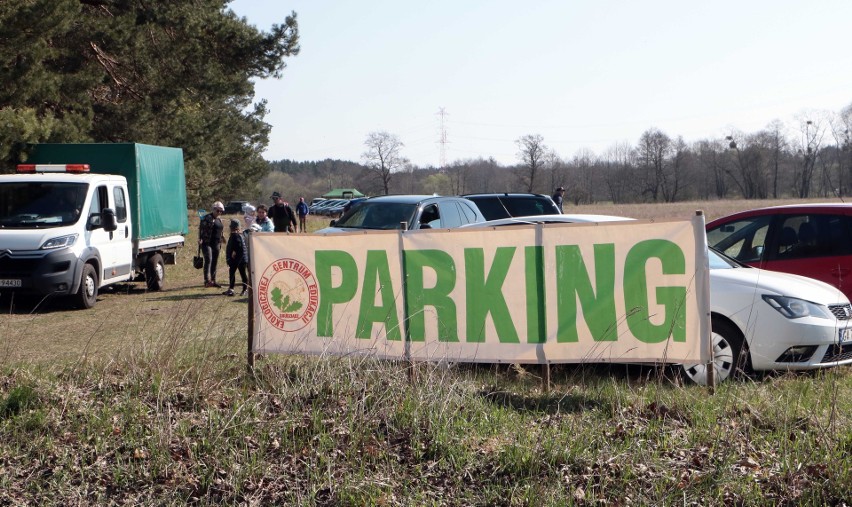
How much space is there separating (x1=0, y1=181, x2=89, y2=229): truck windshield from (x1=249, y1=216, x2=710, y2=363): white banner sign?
8.33m

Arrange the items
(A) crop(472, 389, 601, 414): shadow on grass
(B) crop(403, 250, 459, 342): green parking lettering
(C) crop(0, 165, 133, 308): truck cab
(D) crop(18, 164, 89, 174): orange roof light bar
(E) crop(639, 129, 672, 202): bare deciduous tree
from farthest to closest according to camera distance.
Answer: (E) crop(639, 129, 672, 202): bare deciduous tree → (D) crop(18, 164, 89, 174): orange roof light bar → (C) crop(0, 165, 133, 308): truck cab → (B) crop(403, 250, 459, 342): green parking lettering → (A) crop(472, 389, 601, 414): shadow on grass

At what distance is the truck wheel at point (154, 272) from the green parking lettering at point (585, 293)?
12375 mm

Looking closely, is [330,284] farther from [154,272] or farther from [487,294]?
[154,272]

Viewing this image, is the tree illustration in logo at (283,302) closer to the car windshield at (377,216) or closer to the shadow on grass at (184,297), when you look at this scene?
the car windshield at (377,216)

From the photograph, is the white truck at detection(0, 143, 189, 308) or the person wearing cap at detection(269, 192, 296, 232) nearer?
the white truck at detection(0, 143, 189, 308)

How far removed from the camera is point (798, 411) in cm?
560

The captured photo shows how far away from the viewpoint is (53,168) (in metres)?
14.5

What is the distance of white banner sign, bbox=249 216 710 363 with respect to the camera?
20.4 ft

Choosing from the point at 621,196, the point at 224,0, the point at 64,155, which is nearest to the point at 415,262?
the point at 64,155

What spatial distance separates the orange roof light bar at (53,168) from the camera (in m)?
14.5

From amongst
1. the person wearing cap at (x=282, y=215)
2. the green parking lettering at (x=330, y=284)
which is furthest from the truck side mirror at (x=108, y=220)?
the green parking lettering at (x=330, y=284)

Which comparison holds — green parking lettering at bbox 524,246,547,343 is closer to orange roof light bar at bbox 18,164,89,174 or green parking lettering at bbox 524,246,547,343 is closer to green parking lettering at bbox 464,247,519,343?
green parking lettering at bbox 464,247,519,343

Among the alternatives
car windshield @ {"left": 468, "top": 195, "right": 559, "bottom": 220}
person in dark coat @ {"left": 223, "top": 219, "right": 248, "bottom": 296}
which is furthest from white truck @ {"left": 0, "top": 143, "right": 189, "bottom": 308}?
car windshield @ {"left": 468, "top": 195, "right": 559, "bottom": 220}

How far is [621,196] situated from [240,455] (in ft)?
414
